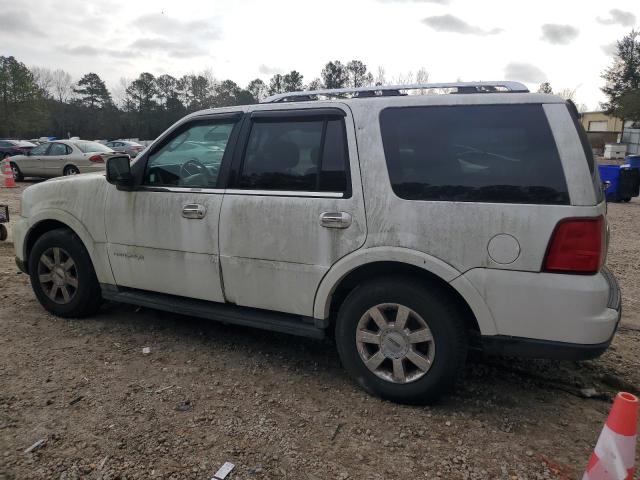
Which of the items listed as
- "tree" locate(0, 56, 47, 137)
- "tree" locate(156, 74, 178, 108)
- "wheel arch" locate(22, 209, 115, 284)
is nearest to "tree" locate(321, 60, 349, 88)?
"tree" locate(156, 74, 178, 108)

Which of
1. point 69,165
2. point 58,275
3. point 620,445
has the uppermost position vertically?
point 69,165

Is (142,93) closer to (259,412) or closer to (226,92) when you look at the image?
(226,92)

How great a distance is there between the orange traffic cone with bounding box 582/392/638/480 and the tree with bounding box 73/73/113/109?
254 feet

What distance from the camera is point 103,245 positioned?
412 cm

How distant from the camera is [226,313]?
3.62 meters

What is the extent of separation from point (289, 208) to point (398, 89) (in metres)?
1.08

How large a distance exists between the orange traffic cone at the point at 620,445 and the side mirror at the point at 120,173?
353 cm

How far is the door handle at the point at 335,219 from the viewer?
3080 mm

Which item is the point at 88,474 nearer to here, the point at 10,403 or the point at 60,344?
the point at 10,403

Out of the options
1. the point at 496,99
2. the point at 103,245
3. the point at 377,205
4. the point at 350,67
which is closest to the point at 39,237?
Answer: the point at 103,245

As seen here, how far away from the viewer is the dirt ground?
258cm

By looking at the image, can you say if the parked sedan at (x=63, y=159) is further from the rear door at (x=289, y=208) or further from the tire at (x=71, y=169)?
the rear door at (x=289, y=208)

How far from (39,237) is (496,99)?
4077 mm

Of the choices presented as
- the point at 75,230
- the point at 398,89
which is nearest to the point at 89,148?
the point at 75,230
